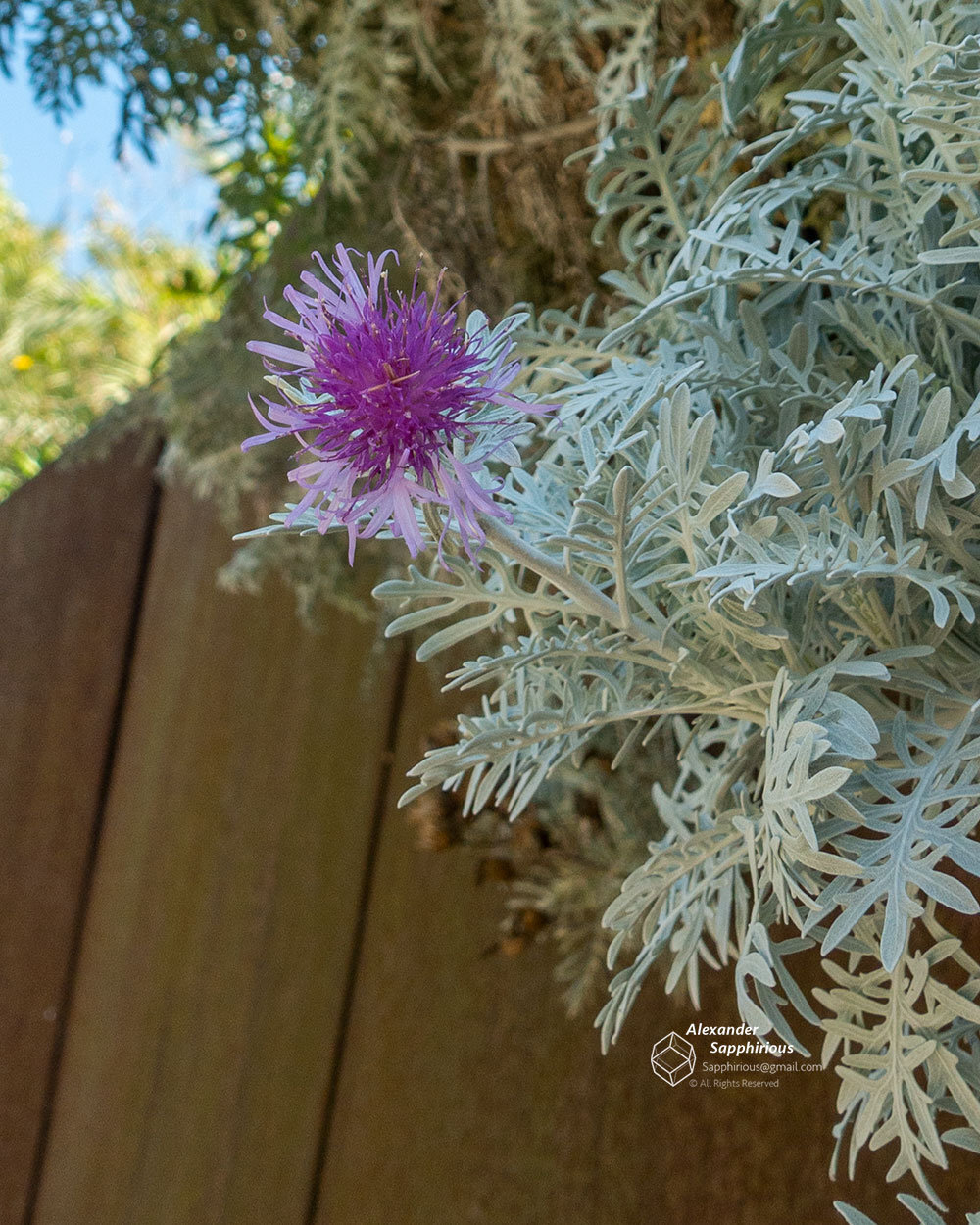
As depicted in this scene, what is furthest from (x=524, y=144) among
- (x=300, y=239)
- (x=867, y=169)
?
(x=867, y=169)

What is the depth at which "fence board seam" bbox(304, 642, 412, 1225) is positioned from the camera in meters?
0.76

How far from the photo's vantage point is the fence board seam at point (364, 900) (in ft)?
2.48

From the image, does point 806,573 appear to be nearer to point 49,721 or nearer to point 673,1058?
point 673,1058

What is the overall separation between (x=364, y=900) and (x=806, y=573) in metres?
0.59

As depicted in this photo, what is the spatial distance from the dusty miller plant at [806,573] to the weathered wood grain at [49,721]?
0.60 meters

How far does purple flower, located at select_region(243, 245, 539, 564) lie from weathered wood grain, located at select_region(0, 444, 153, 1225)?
2.17 feet

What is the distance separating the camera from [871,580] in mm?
304

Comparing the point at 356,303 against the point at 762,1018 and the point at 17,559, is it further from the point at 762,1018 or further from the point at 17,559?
the point at 17,559

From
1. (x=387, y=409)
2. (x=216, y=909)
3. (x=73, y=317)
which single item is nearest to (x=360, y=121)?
(x=387, y=409)

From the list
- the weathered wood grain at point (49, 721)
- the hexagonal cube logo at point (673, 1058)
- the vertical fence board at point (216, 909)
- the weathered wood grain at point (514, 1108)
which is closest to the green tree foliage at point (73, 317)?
the weathered wood grain at point (49, 721)

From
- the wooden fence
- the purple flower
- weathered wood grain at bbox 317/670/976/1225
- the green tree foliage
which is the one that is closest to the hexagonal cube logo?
weathered wood grain at bbox 317/670/976/1225

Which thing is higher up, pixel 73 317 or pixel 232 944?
pixel 73 317

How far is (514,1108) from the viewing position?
67cm

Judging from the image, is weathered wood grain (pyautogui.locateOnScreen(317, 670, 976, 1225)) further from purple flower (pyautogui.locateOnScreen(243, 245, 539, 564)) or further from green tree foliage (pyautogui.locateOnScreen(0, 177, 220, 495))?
green tree foliage (pyautogui.locateOnScreen(0, 177, 220, 495))
